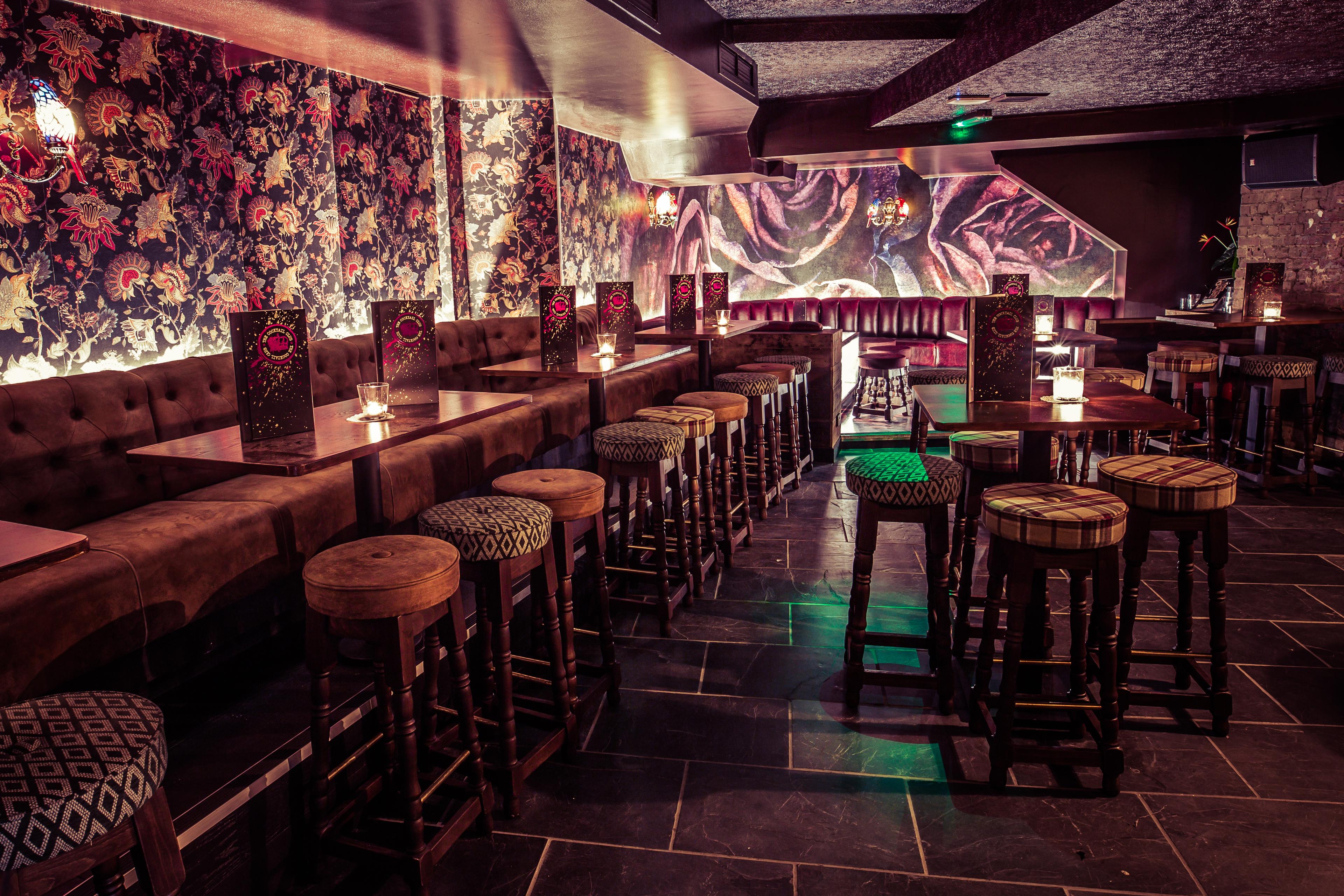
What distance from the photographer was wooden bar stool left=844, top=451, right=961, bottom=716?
2.65m

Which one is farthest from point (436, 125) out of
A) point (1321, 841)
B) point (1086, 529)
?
point (1321, 841)

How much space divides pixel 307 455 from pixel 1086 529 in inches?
79.6

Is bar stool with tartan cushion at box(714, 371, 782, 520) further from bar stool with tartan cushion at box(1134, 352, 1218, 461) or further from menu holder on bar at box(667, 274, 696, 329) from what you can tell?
bar stool with tartan cushion at box(1134, 352, 1218, 461)

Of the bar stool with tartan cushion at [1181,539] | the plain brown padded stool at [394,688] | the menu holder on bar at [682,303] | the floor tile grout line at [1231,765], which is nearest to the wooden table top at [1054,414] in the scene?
the bar stool with tartan cushion at [1181,539]

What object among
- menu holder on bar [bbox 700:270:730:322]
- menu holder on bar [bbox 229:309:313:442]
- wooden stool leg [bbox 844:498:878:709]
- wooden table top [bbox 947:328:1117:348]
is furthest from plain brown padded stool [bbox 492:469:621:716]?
wooden table top [bbox 947:328:1117:348]

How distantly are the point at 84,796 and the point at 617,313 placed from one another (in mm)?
3484

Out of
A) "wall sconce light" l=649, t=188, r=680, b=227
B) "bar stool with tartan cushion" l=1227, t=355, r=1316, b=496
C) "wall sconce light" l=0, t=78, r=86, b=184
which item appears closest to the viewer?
"wall sconce light" l=0, t=78, r=86, b=184

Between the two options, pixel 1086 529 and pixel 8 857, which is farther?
pixel 1086 529

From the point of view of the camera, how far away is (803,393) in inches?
241

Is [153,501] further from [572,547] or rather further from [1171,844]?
[1171,844]

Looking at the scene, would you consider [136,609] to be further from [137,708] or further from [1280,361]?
[1280,361]

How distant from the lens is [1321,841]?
2.13 m

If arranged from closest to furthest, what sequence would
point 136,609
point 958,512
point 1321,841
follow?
point 1321,841, point 136,609, point 958,512

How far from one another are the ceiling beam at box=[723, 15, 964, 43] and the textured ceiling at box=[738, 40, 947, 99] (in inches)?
2.9
